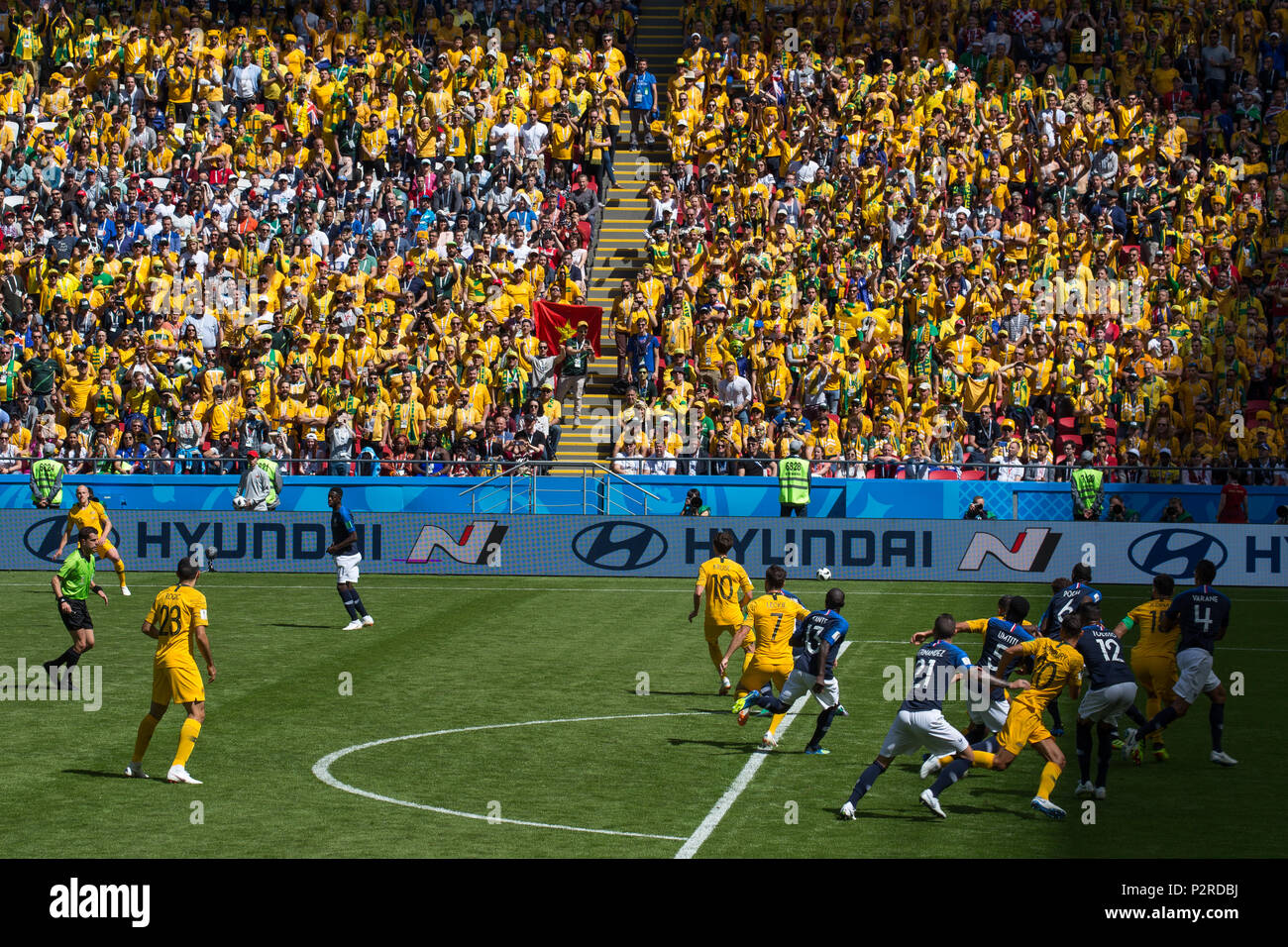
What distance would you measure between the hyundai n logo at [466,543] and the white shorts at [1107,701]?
58.6 feet

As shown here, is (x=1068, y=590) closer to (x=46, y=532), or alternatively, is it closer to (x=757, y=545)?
(x=757, y=545)

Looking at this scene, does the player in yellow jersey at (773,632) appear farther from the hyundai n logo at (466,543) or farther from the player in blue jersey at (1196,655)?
the hyundai n logo at (466,543)

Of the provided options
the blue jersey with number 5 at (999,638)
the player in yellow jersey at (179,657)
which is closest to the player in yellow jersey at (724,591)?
the blue jersey with number 5 at (999,638)

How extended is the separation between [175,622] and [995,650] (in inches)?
290

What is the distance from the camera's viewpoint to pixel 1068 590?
17938 millimetres

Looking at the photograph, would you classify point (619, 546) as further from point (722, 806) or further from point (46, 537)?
point (722, 806)

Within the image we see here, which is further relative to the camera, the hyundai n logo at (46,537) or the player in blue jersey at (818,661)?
the hyundai n logo at (46,537)

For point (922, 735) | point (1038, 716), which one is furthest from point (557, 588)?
point (922, 735)

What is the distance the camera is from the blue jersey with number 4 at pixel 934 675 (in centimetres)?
1446

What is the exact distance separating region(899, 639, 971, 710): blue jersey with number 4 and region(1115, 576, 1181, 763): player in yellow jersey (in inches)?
141

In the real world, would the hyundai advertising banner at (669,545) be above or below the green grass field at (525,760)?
above

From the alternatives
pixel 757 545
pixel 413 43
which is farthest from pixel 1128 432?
pixel 413 43

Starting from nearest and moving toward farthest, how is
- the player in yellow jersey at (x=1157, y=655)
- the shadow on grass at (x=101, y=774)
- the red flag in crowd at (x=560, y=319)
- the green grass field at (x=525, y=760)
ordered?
the green grass field at (x=525, y=760)
the shadow on grass at (x=101, y=774)
the player in yellow jersey at (x=1157, y=655)
the red flag in crowd at (x=560, y=319)

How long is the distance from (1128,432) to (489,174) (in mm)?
14854
